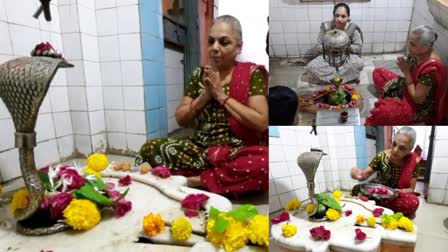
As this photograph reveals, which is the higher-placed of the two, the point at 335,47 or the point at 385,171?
the point at 335,47

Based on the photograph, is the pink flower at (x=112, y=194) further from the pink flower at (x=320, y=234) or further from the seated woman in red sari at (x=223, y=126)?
the pink flower at (x=320, y=234)

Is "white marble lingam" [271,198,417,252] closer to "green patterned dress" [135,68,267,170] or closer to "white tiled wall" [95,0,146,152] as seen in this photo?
"green patterned dress" [135,68,267,170]

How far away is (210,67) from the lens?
0.78 meters

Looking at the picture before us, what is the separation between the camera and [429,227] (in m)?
0.59

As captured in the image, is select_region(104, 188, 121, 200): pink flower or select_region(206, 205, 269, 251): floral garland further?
select_region(104, 188, 121, 200): pink flower

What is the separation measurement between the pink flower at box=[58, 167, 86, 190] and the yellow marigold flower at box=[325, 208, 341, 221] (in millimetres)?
628

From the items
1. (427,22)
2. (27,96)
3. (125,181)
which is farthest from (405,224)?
(27,96)

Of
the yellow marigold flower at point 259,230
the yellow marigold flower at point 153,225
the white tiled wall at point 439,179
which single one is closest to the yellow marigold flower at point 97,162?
the yellow marigold flower at point 153,225

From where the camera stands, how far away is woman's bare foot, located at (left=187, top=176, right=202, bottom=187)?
3.08 feet

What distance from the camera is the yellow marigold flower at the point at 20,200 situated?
828 millimetres

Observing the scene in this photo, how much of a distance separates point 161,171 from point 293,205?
0.48 meters

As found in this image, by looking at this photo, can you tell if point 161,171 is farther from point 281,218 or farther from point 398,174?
point 398,174

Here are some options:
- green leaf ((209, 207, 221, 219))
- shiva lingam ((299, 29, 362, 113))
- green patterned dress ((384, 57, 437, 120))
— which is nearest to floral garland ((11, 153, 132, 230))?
green leaf ((209, 207, 221, 219))

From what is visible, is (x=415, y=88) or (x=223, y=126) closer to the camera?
(x=415, y=88)
